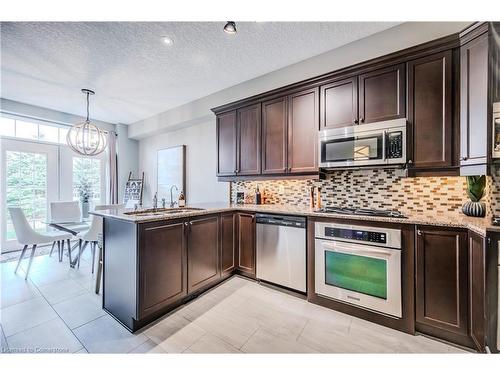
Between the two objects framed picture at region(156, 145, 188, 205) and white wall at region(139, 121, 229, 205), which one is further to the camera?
framed picture at region(156, 145, 188, 205)

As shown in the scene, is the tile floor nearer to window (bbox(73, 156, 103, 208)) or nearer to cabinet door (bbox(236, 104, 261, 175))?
cabinet door (bbox(236, 104, 261, 175))

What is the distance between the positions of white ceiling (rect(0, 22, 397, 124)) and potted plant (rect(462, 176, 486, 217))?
1648mm

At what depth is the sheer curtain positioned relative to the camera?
5168 millimetres

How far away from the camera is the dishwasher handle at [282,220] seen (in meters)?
2.28

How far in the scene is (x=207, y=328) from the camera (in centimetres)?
183

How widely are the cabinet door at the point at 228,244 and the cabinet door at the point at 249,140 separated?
719mm

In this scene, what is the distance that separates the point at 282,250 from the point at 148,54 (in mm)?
2756

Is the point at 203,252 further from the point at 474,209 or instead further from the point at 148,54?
the point at 474,209

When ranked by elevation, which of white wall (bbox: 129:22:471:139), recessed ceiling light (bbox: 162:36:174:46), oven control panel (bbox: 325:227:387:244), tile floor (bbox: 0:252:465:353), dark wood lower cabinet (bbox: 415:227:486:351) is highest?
recessed ceiling light (bbox: 162:36:174:46)

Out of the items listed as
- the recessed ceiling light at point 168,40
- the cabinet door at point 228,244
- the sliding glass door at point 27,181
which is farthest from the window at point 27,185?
the recessed ceiling light at point 168,40

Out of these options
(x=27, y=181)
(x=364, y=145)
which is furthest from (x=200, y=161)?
(x=27, y=181)

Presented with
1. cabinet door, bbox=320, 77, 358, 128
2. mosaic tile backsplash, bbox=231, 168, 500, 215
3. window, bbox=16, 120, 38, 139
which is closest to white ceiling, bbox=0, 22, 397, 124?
cabinet door, bbox=320, 77, 358, 128

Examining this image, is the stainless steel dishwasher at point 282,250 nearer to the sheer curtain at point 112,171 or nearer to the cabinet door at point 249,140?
the cabinet door at point 249,140
